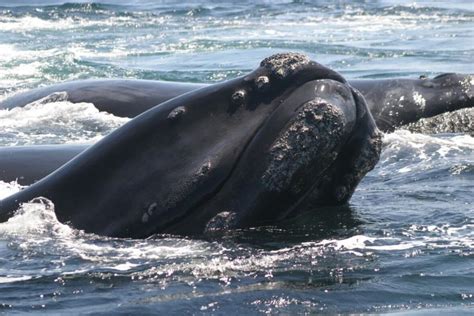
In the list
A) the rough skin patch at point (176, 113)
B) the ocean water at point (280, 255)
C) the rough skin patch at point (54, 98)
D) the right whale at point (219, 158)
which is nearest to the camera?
the ocean water at point (280, 255)

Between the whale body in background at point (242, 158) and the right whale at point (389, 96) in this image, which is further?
the right whale at point (389, 96)

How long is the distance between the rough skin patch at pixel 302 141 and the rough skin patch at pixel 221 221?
268 mm

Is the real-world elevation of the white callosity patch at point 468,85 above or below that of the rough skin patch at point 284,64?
below

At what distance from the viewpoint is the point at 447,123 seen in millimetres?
13320

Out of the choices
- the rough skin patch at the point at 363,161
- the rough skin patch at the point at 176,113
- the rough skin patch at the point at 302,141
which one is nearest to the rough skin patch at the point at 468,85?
the rough skin patch at the point at 363,161

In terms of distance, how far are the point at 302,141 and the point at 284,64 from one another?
1.62ft

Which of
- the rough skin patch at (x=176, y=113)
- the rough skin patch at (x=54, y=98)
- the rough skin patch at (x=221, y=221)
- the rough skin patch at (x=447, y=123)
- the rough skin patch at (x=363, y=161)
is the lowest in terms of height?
the rough skin patch at (x=447, y=123)

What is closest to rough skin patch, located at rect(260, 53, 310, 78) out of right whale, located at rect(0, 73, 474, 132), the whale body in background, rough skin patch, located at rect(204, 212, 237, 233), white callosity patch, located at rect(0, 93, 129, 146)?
the whale body in background

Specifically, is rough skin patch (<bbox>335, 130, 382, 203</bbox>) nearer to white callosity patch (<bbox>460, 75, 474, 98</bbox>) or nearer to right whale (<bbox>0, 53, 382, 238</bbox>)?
right whale (<bbox>0, 53, 382, 238</bbox>)

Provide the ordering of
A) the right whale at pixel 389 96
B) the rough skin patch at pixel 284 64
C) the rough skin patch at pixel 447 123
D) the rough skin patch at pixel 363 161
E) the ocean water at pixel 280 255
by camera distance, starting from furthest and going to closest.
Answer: the right whale at pixel 389 96
the rough skin patch at pixel 447 123
the rough skin patch at pixel 363 161
the rough skin patch at pixel 284 64
the ocean water at pixel 280 255

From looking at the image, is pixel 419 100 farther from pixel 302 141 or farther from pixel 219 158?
pixel 219 158

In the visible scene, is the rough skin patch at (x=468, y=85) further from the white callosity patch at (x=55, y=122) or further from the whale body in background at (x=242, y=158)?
the whale body in background at (x=242, y=158)

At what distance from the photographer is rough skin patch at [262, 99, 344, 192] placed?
263 inches

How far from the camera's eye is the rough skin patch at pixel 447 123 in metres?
13.2
